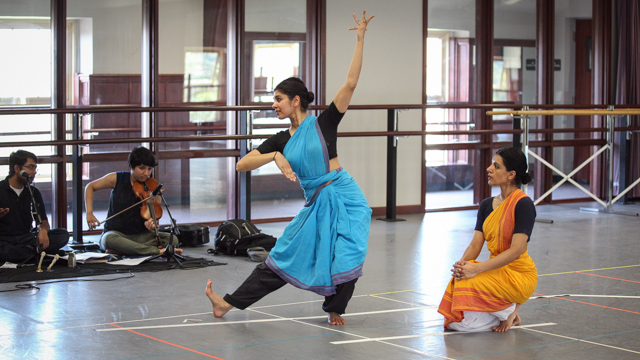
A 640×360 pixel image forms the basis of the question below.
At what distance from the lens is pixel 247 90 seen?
718 cm

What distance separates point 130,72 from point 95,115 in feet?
1.65

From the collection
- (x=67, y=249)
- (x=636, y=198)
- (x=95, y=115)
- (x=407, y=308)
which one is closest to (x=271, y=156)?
(x=407, y=308)

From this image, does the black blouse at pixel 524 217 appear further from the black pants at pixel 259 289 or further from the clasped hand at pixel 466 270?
the black pants at pixel 259 289

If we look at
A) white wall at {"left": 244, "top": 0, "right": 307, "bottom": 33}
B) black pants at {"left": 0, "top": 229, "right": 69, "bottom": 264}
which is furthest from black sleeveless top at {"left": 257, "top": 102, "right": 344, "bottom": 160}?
white wall at {"left": 244, "top": 0, "right": 307, "bottom": 33}

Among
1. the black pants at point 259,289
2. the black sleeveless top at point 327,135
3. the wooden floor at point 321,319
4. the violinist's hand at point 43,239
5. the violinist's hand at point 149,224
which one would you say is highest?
the black sleeveless top at point 327,135

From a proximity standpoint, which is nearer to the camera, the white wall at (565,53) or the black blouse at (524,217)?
the black blouse at (524,217)

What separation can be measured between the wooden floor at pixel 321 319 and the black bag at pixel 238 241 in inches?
6.6

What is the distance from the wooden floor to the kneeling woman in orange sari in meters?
0.09

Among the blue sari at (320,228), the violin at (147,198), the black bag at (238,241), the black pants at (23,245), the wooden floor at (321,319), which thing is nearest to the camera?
the wooden floor at (321,319)

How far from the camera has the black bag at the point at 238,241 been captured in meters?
5.38

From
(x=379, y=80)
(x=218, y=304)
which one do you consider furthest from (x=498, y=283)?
(x=379, y=80)

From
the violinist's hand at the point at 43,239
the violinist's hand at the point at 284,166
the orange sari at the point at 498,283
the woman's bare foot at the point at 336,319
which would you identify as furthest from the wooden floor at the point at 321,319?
the violinist's hand at the point at 284,166

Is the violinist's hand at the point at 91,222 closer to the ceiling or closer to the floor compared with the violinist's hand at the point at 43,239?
closer to the ceiling

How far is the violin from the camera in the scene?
17.0 feet
